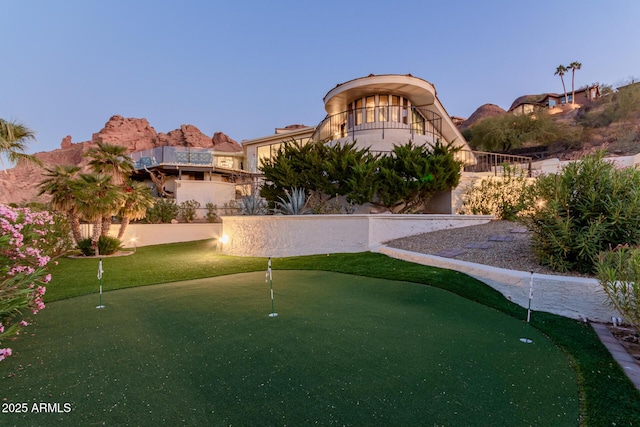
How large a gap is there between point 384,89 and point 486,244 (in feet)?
33.1

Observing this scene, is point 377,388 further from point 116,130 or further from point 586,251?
point 116,130

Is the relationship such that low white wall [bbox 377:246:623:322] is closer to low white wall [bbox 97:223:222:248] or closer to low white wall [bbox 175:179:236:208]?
low white wall [bbox 97:223:222:248]

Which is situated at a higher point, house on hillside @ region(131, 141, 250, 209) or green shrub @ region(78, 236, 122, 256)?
house on hillside @ region(131, 141, 250, 209)

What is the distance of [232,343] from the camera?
3480 mm

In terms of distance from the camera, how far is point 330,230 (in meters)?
9.73

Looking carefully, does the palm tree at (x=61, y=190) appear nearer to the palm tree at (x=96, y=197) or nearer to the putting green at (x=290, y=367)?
the palm tree at (x=96, y=197)

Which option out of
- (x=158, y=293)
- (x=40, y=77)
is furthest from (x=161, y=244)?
(x=40, y=77)

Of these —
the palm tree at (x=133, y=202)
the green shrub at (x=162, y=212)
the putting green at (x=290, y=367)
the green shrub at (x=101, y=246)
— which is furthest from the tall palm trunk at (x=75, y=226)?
the putting green at (x=290, y=367)

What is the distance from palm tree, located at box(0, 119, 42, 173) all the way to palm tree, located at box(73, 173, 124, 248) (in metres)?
2.96

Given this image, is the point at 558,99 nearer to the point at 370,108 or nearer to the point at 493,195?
the point at 370,108

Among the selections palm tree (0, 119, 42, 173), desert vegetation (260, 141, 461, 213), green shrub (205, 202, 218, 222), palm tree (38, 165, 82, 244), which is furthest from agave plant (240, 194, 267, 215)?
palm tree (0, 119, 42, 173)

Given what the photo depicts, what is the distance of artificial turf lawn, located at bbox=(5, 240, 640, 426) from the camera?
2441mm

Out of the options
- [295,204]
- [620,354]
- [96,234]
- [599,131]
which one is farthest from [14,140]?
[599,131]

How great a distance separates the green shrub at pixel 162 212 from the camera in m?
16.9
